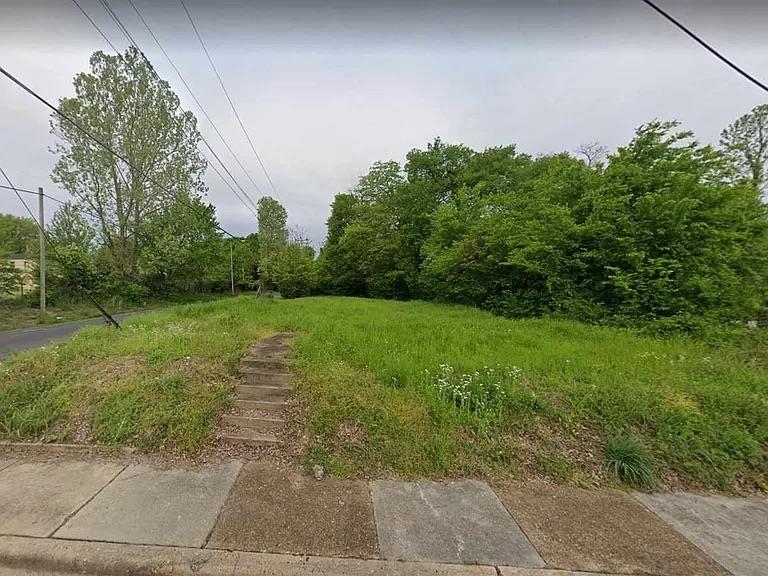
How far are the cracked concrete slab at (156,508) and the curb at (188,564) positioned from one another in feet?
0.26

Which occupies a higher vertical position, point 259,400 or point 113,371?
point 113,371

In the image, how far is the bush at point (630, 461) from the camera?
287 cm

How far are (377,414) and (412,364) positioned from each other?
43.9 inches

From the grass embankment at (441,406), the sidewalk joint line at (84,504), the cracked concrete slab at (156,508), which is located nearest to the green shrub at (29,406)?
the grass embankment at (441,406)

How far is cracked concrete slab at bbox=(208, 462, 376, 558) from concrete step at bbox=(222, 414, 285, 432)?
54 centimetres

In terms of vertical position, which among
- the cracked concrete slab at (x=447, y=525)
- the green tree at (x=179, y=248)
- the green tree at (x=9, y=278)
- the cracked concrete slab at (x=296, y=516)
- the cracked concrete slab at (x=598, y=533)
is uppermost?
the green tree at (x=179, y=248)

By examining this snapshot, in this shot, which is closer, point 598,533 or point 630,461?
point 598,533

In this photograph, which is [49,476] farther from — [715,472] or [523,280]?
[523,280]

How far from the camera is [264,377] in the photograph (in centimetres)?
417

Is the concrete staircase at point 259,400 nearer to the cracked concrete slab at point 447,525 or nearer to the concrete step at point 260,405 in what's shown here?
the concrete step at point 260,405

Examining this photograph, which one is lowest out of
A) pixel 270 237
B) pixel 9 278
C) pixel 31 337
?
pixel 31 337

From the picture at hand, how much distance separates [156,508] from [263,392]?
1.59m

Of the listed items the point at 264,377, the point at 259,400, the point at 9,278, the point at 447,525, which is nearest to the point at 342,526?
the point at 447,525

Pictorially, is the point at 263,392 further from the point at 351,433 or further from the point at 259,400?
the point at 351,433
